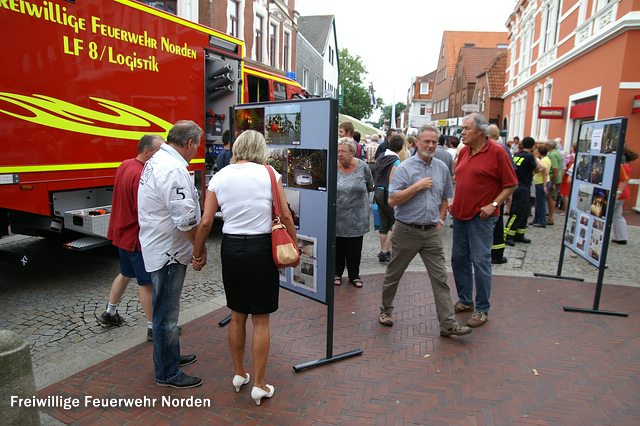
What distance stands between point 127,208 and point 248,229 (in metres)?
1.53

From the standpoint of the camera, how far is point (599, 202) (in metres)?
5.02

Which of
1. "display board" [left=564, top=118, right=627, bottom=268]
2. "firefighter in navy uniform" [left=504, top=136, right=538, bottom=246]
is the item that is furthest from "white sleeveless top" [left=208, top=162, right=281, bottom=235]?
"firefighter in navy uniform" [left=504, top=136, right=538, bottom=246]

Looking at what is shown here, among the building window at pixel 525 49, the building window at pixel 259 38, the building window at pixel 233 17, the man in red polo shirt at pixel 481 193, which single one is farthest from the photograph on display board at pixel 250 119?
the building window at pixel 525 49

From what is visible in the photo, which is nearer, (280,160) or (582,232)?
(280,160)

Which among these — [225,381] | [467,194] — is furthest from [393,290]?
[225,381]

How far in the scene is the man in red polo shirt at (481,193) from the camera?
170 inches

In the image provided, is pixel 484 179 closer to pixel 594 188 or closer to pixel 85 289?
pixel 594 188

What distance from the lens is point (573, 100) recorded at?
15.0 m

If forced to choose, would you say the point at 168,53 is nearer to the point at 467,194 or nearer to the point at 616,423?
the point at 467,194

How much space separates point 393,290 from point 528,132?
64.9 ft

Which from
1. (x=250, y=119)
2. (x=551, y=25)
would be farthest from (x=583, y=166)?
(x=551, y=25)

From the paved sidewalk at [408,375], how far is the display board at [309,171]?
2.26ft

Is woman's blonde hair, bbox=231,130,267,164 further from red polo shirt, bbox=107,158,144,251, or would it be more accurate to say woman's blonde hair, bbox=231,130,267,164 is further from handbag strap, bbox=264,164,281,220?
red polo shirt, bbox=107,158,144,251

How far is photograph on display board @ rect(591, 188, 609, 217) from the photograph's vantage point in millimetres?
4891
